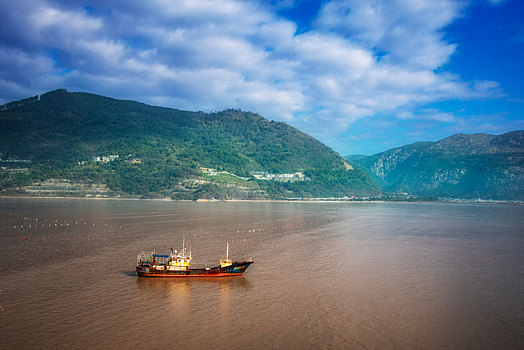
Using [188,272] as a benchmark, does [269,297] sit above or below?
below

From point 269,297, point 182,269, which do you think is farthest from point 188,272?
point 269,297

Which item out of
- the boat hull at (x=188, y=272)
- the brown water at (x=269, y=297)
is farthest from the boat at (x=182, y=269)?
the brown water at (x=269, y=297)

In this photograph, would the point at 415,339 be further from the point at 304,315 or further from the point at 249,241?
the point at 249,241

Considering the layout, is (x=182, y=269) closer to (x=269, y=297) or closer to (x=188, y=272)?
(x=188, y=272)

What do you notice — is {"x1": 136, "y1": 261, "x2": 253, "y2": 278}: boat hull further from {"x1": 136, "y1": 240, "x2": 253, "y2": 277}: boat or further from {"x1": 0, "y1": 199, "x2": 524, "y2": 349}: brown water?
{"x1": 0, "y1": 199, "x2": 524, "y2": 349}: brown water

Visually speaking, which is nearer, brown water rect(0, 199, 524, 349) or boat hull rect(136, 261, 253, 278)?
brown water rect(0, 199, 524, 349)

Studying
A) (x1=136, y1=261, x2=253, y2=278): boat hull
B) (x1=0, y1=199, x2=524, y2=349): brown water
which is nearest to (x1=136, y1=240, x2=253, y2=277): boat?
(x1=136, y1=261, x2=253, y2=278): boat hull

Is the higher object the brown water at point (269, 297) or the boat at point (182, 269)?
the boat at point (182, 269)

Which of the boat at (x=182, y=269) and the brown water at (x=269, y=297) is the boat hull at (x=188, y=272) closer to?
the boat at (x=182, y=269)
